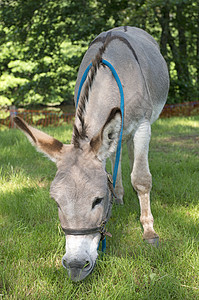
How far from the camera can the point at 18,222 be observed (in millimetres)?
3074

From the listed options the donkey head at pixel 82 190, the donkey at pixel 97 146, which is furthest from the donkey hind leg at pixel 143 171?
the donkey head at pixel 82 190

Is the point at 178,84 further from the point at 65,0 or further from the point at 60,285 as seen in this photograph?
the point at 60,285

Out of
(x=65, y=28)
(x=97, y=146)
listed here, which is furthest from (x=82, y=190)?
(x=65, y=28)

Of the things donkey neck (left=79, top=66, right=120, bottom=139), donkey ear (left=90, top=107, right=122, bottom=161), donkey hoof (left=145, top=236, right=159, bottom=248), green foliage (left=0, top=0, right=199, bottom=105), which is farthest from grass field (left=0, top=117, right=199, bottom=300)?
green foliage (left=0, top=0, right=199, bottom=105)

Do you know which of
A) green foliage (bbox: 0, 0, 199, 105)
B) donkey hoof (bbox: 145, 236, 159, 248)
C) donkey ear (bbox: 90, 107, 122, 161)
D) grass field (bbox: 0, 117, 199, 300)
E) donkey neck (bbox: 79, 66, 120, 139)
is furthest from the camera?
green foliage (bbox: 0, 0, 199, 105)

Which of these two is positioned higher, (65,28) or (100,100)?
(100,100)

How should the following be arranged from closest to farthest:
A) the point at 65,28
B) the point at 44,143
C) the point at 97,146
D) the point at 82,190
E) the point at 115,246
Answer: the point at 82,190
the point at 97,146
the point at 44,143
the point at 115,246
the point at 65,28

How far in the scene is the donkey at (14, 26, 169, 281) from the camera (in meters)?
1.90

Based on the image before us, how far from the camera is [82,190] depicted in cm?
190

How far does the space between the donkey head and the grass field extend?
33cm

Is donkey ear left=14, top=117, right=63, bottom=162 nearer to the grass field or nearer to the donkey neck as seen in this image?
the donkey neck

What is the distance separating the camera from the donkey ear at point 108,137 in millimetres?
1857

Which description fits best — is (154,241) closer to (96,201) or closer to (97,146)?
(96,201)

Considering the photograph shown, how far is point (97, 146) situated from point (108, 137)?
10 centimetres
